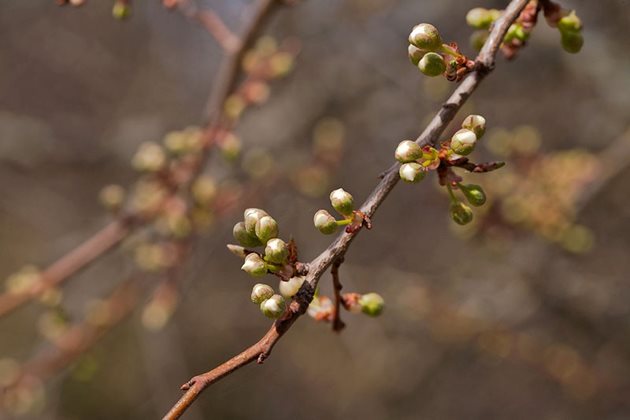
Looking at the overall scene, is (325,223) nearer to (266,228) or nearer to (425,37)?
(266,228)

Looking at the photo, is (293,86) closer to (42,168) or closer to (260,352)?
(42,168)

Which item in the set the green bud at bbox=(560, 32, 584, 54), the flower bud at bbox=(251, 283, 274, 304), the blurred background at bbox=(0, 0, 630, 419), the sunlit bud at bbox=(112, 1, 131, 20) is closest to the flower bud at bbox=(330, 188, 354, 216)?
the flower bud at bbox=(251, 283, 274, 304)

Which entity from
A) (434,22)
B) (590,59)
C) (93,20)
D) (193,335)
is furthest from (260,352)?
(193,335)

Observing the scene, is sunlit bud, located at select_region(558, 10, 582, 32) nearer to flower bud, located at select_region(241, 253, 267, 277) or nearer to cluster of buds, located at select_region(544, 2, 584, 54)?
cluster of buds, located at select_region(544, 2, 584, 54)

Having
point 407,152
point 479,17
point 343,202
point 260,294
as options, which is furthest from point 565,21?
point 260,294

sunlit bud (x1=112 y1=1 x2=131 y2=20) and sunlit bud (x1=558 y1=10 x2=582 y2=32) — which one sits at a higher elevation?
sunlit bud (x1=112 y1=1 x2=131 y2=20)

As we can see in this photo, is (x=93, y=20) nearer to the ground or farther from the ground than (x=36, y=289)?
farther from the ground
